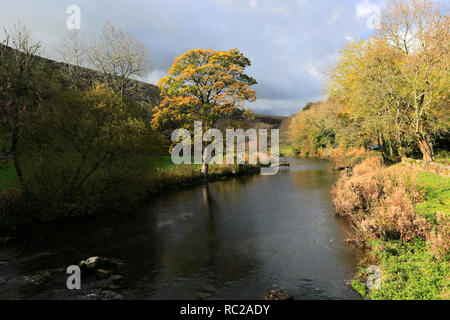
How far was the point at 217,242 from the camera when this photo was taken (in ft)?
45.2

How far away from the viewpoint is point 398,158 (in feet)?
103

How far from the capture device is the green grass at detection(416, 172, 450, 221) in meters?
12.2

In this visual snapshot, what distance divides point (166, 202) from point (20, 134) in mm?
10779

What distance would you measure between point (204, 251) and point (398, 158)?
91.4ft

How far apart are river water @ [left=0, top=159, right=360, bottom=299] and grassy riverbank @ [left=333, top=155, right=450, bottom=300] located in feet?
3.04

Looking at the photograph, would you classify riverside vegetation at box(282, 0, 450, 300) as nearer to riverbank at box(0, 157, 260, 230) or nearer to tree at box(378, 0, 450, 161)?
tree at box(378, 0, 450, 161)

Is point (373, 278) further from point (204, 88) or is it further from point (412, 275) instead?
point (204, 88)

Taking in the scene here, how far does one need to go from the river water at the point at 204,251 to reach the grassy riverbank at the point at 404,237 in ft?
3.04

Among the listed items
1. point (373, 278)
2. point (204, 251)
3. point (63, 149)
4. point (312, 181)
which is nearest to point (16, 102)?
point (63, 149)

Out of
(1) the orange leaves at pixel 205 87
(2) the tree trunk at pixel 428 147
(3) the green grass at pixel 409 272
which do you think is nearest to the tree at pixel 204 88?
(1) the orange leaves at pixel 205 87

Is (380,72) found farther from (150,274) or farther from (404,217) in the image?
(150,274)

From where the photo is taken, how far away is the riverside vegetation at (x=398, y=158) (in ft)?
28.8

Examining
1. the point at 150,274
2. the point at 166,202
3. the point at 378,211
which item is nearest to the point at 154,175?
the point at 166,202

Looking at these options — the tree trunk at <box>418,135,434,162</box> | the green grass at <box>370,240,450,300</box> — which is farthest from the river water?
the tree trunk at <box>418,135,434,162</box>
